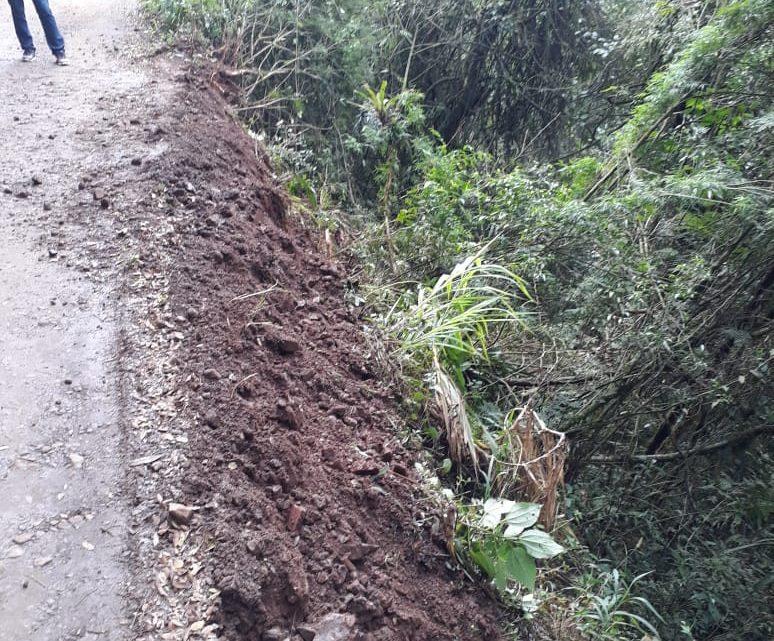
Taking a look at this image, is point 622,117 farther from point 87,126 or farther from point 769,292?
point 87,126

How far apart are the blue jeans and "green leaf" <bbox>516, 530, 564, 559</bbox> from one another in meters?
6.32

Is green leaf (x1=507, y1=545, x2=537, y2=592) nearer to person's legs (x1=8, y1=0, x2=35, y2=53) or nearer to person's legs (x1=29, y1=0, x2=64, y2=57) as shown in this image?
person's legs (x1=29, y1=0, x2=64, y2=57)

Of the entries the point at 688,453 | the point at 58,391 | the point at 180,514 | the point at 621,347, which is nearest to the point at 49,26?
the point at 58,391

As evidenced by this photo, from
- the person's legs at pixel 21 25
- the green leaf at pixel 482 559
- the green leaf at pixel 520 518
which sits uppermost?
the person's legs at pixel 21 25

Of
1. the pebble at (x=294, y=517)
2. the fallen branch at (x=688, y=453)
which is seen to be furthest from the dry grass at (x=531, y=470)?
the fallen branch at (x=688, y=453)

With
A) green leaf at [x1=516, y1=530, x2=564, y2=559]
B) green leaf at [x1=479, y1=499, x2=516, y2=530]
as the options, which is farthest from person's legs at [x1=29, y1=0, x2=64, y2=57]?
green leaf at [x1=516, y1=530, x2=564, y2=559]

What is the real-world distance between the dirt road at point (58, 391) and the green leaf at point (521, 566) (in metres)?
1.51

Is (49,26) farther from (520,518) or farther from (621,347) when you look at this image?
(520,518)

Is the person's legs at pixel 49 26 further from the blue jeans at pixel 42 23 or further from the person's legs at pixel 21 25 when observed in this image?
the person's legs at pixel 21 25

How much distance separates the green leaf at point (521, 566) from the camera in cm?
255

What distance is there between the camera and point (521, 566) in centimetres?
258

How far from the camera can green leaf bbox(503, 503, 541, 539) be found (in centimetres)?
267

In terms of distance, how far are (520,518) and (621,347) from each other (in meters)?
1.83

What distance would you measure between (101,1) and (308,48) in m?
3.41
